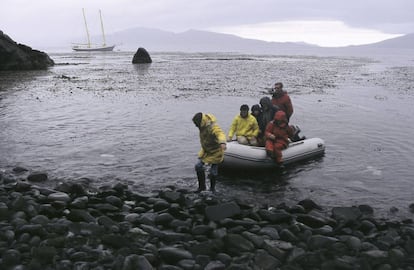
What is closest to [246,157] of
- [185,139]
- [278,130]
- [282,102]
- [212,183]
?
[278,130]

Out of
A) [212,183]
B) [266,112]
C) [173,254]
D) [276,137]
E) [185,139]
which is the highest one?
[266,112]

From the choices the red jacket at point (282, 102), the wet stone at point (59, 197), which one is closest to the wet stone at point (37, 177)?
the wet stone at point (59, 197)

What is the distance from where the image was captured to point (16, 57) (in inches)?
1988

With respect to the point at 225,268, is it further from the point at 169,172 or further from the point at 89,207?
the point at 169,172

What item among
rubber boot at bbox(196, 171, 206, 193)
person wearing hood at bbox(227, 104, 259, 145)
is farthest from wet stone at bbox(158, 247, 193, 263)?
person wearing hood at bbox(227, 104, 259, 145)

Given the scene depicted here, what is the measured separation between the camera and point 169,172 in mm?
12953

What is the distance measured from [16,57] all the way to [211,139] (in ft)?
155

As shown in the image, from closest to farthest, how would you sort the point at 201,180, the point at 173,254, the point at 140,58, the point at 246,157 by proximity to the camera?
the point at 173,254, the point at 201,180, the point at 246,157, the point at 140,58

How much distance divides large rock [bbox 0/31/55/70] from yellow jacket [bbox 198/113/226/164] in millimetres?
46087

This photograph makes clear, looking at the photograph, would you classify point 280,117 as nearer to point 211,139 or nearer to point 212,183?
point 211,139

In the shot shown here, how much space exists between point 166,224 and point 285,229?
95.8 inches

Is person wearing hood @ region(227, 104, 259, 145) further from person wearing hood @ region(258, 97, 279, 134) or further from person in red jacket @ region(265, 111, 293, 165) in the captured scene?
person in red jacket @ region(265, 111, 293, 165)

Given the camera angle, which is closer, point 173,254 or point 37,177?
point 173,254

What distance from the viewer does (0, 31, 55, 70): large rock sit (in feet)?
162
